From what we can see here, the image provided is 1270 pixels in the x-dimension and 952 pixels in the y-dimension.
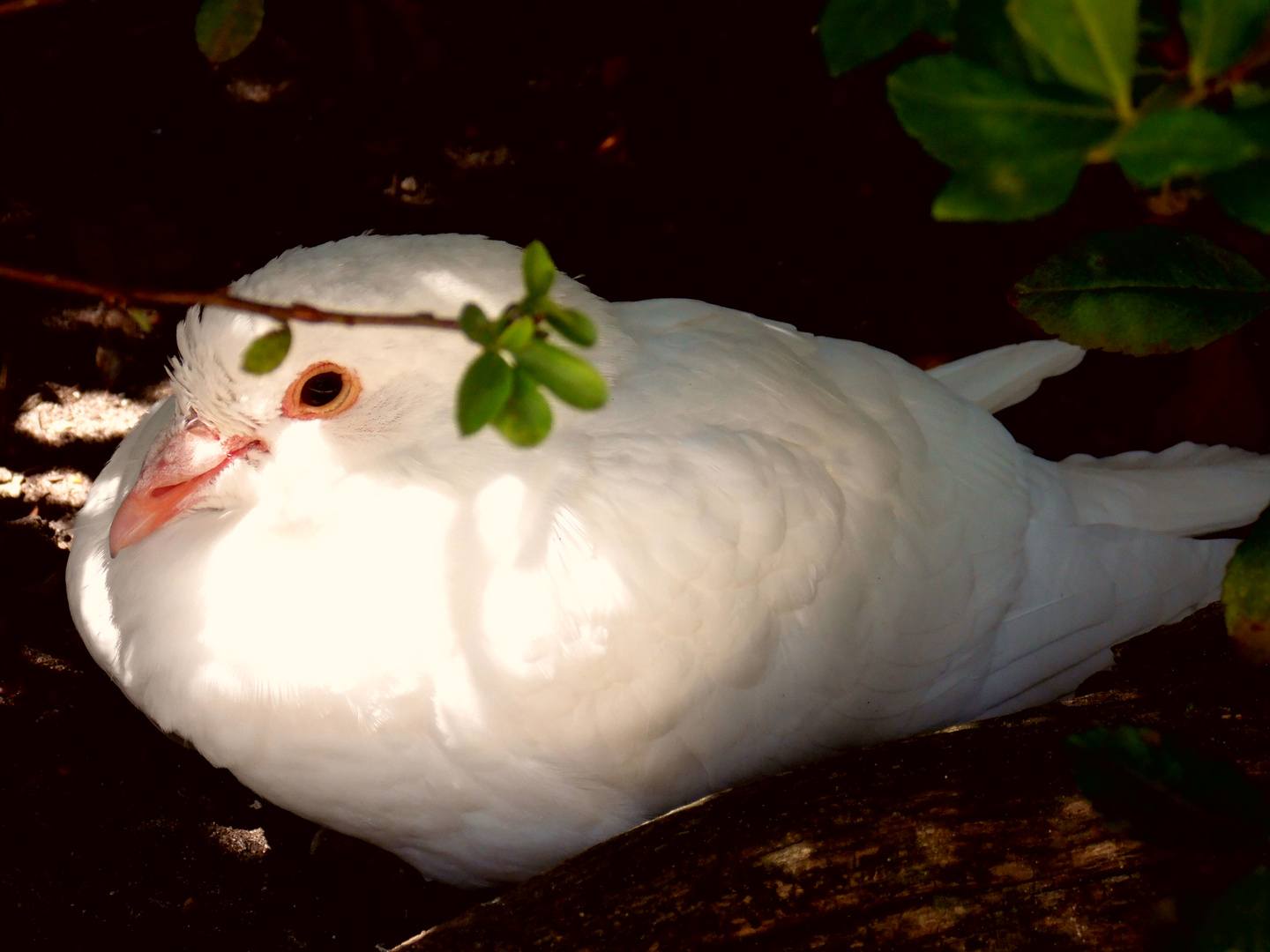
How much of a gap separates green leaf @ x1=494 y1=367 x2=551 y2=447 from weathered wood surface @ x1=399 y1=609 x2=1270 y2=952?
3.13 ft

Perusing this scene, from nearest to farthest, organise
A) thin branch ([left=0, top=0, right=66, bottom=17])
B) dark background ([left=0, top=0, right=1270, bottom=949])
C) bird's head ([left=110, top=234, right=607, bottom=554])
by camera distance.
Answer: thin branch ([left=0, top=0, right=66, bottom=17])
bird's head ([left=110, top=234, right=607, bottom=554])
dark background ([left=0, top=0, right=1270, bottom=949])

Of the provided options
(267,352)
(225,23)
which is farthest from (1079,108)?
(225,23)

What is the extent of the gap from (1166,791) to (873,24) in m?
0.85

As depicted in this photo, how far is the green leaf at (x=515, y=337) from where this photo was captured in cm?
90

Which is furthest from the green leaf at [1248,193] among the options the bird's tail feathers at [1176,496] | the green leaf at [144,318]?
the green leaf at [144,318]

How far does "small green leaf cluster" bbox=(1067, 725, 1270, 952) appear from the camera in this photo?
0.97 m

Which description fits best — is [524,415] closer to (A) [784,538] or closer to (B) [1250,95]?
(B) [1250,95]

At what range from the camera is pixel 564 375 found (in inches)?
36.2

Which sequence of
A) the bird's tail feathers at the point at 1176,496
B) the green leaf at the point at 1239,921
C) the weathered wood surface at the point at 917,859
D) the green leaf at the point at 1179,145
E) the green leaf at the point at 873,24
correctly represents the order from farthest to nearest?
the bird's tail feathers at the point at 1176,496, the weathered wood surface at the point at 917,859, the green leaf at the point at 873,24, the green leaf at the point at 1239,921, the green leaf at the point at 1179,145

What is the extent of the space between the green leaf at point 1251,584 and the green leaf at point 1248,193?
0.48 m

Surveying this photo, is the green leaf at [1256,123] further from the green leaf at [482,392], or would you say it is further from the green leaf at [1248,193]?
the green leaf at [482,392]

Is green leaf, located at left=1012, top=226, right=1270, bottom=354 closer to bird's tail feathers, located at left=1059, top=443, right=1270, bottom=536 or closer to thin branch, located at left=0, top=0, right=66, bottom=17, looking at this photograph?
bird's tail feathers, located at left=1059, top=443, right=1270, bottom=536

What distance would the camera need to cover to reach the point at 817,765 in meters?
1.79

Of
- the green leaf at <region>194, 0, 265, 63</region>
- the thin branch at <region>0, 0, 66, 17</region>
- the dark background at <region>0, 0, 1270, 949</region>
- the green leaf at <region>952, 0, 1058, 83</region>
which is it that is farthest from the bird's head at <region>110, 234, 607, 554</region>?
the dark background at <region>0, 0, 1270, 949</region>
